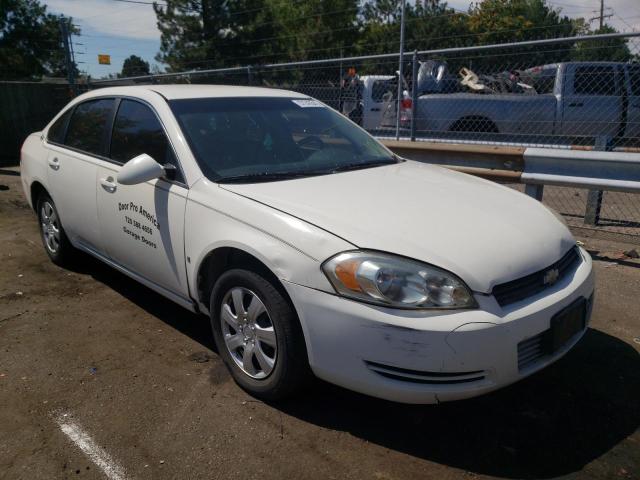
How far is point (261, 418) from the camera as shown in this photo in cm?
277

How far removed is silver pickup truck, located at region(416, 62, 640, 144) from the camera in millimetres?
8555

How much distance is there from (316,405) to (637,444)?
4.88 ft

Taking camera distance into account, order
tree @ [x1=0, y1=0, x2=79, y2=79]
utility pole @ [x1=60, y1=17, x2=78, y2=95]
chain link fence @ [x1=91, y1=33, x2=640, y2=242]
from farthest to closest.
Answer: tree @ [x1=0, y1=0, x2=79, y2=79]
utility pole @ [x1=60, y1=17, x2=78, y2=95]
chain link fence @ [x1=91, y1=33, x2=640, y2=242]

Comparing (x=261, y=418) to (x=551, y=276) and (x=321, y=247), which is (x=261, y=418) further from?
(x=551, y=276)

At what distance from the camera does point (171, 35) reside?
117 feet

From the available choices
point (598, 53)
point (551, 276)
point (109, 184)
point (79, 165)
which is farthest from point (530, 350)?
point (598, 53)

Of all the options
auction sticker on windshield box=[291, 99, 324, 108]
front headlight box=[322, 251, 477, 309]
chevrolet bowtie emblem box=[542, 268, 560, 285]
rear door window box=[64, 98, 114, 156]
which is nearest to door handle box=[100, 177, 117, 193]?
rear door window box=[64, 98, 114, 156]

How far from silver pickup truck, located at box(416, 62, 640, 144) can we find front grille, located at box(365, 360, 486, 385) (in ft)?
21.0

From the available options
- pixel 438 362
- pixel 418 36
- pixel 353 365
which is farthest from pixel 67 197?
pixel 418 36

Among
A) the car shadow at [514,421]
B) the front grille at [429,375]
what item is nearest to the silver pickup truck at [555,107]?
the car shadow at [514,421]

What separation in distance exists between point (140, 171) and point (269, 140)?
0.83 m

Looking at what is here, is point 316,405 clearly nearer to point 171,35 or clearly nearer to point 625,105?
point 625,105

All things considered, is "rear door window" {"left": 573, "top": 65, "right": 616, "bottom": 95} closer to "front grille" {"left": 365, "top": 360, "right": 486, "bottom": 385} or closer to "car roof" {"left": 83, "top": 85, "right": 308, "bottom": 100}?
"car roof" {"left": 83, "top": 85, "right": 308, "bottom": 100}

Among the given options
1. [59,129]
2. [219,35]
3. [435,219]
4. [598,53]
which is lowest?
[435,219]
